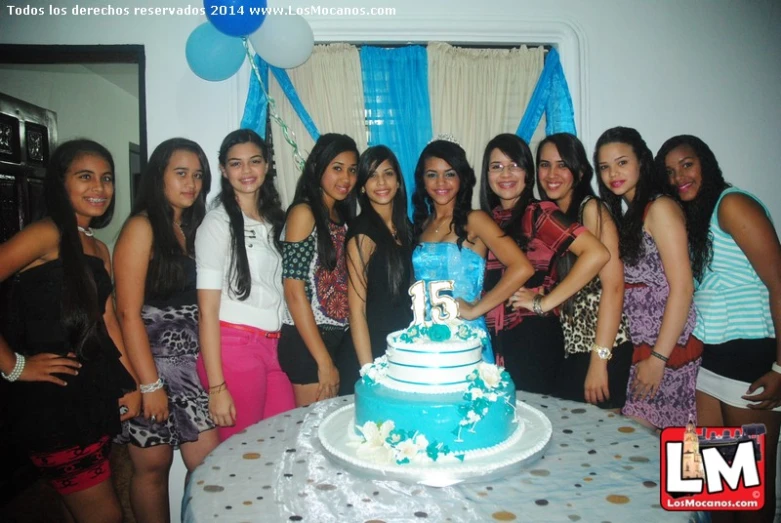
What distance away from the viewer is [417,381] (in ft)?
4.88

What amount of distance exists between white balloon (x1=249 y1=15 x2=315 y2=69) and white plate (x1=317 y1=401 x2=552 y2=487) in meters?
2.22

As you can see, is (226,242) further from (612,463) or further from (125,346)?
(612,463)

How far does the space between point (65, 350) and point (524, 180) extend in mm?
2224

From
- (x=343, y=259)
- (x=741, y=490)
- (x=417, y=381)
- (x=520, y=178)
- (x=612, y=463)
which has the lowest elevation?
(x=741, y=490)

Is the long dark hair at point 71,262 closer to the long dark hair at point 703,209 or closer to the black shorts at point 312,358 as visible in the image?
the black shorts at point 312,358

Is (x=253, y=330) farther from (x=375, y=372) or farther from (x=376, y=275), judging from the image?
(x=375, y=372)

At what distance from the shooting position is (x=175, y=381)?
7.34 feet

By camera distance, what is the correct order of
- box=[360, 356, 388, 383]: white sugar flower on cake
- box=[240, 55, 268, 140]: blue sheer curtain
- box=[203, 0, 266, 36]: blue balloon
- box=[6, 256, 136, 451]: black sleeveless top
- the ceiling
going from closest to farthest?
box=[360, 356, 388, 383]: white sugar flower on cake, box=[6, 256, 136, 451]: black sleeveless top, box=[203, 0, 266, 36]: blue balloon, box=[240, 55, 268, 140]: blue sheer curtain, the ceiling

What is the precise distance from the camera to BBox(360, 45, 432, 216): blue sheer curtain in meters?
3.37

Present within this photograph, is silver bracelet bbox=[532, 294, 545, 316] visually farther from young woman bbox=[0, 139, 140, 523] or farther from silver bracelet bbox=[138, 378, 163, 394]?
young woman bbox=[0, 139, 140, 523]

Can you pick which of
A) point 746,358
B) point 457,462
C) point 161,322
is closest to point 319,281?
point 161,322

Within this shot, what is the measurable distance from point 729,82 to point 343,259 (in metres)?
3.03

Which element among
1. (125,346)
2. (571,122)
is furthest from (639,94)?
(125,346)

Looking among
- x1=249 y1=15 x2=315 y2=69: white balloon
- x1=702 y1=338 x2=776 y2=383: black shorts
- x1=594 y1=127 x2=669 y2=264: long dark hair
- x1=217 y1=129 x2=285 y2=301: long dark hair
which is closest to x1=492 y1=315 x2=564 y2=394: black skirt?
x1=594 y1=127 x2=669 y2=264: long dark hair
